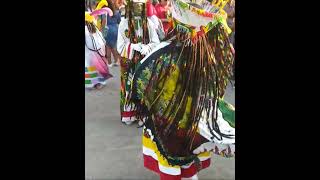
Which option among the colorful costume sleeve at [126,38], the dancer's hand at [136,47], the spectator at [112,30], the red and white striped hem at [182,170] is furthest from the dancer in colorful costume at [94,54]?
the red and white striped hem at [182,170]

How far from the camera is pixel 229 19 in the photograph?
6.46 ft

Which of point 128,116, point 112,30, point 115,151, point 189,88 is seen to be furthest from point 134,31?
point 112,30

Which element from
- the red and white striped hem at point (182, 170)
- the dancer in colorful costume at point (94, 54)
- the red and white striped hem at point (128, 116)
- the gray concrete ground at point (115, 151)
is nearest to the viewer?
the red and white striped hem at point (182, 170)

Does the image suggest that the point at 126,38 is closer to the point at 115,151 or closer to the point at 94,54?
the point at 115,151

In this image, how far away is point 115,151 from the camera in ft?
9.90

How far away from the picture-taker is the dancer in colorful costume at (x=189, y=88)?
1.89 metres

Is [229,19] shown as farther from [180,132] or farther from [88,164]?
[88,164]

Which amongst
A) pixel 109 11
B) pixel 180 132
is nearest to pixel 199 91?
pixel 180 132

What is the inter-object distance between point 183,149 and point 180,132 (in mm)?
94

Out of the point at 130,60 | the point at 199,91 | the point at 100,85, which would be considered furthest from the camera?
the point at 100,85

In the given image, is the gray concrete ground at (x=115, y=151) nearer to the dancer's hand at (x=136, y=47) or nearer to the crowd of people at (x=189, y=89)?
the crowd of people at (x=189, y=89)

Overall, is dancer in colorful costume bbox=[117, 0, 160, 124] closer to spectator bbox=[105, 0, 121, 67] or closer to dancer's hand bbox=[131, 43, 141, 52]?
dancer's hand bbox=[131, 43, 141, 52]

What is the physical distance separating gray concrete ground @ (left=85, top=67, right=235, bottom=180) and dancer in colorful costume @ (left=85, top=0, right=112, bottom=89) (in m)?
0.52

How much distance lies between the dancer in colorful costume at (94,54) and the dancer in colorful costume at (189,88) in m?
2.33
